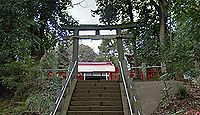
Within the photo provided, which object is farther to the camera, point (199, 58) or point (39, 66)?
point (39, 66)

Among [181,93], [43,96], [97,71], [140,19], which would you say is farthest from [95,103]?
[97,71]

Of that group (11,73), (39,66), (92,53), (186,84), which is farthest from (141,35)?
(92,53)

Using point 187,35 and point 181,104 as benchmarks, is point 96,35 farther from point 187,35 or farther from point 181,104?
point 187,35

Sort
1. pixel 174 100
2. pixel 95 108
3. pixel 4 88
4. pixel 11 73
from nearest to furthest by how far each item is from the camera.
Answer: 1. pixel 95 108
2. pixel 174 100
3. pixel 11 73
4. pixel 4 88

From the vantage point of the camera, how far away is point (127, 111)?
314 inches

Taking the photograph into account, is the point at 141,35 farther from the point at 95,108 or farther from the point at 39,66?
the point at 95,108

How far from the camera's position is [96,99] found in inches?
365

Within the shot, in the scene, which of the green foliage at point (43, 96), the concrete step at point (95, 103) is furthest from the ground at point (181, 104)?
the green foliage at point (43, 96)

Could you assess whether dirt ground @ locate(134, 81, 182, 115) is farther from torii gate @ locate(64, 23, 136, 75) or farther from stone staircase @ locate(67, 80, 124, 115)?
torii gate @ locate(64, 23, 136, 75)

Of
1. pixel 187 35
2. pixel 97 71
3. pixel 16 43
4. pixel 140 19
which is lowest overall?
pixel 97 71

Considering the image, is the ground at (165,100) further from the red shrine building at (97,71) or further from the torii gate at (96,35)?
the red shrine building at (97,71)

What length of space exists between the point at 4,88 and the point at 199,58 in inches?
314

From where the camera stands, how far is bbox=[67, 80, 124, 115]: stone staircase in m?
8.20

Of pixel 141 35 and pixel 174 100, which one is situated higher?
pixel 141 35
